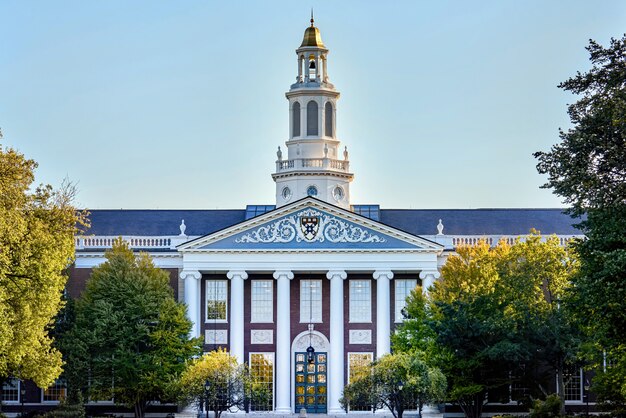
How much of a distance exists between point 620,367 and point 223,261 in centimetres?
3278

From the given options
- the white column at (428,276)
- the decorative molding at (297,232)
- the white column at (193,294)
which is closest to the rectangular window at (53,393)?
the white column at (193,294)

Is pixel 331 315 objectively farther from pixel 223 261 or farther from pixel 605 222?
pixel 605 222

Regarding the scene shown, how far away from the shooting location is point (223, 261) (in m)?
88.1

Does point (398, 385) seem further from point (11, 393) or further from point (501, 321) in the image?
point (11, 393)

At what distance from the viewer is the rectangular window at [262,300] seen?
88875mm

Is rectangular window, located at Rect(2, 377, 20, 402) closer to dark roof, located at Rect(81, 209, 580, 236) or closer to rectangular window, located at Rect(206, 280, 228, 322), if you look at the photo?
dark roof, located at Rect(81, 209, 580, 236)

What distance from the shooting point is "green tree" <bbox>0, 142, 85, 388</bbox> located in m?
65.1

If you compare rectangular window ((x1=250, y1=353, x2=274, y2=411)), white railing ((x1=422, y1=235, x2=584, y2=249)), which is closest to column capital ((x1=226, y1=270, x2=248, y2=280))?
rectangular window ((x1=250, y1=353, x2=274, y2=411))

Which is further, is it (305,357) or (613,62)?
(305,357)

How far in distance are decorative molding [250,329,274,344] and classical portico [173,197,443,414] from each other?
0.16 m

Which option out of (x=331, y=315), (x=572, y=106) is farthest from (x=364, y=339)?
(x=572, y=106)

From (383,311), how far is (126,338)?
14.9 m

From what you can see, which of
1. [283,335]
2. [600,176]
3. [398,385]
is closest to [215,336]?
[283,335]

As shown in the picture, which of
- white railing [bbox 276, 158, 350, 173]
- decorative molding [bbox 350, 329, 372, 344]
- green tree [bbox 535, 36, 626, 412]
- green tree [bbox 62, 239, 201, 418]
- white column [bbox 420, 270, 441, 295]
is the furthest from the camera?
white railing [bbox 276, 158, 350, 173]
